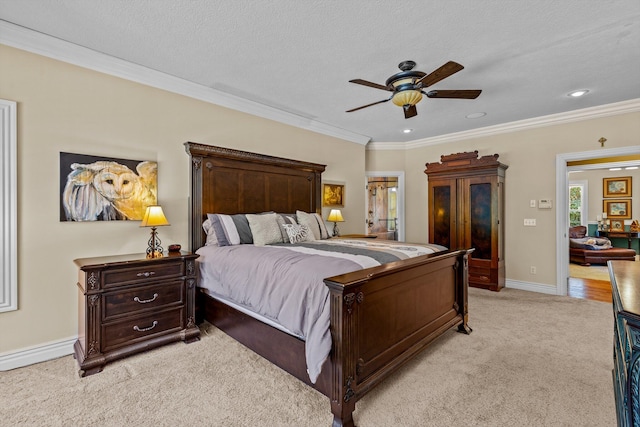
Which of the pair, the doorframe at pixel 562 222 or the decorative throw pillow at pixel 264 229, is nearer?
the decorative throw pillow at pixel 264 229

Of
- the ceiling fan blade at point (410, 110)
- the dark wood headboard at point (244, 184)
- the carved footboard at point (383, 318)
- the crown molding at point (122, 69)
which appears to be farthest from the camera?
the dark wood headboard at point (244, 184)

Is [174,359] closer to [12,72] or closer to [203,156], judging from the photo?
[203,156]

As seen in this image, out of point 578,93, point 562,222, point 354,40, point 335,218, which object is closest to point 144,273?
point 354,40

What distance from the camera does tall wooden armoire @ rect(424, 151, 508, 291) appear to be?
4676 millimetres

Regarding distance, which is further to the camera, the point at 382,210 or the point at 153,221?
the point at 382,210

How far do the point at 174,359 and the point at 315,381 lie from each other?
1.36m

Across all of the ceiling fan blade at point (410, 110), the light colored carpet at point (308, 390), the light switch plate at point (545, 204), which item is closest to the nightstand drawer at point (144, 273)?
the light colored carpet at point (308, 390)

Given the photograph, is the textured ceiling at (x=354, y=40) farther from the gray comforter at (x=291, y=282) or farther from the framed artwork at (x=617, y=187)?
the framed artwork at (x=617, y=187)

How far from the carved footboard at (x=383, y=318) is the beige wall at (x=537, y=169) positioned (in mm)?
2699

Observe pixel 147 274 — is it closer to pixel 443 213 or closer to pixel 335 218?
pixel 335 218

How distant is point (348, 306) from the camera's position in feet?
5.49

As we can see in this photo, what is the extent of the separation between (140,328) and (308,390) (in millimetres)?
1539

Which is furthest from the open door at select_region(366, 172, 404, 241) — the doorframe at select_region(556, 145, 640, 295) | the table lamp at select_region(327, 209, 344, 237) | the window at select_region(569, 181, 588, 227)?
→ the window at select_region(569, 181, 588, 227)

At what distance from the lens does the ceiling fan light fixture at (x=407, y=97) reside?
2.78 meters
